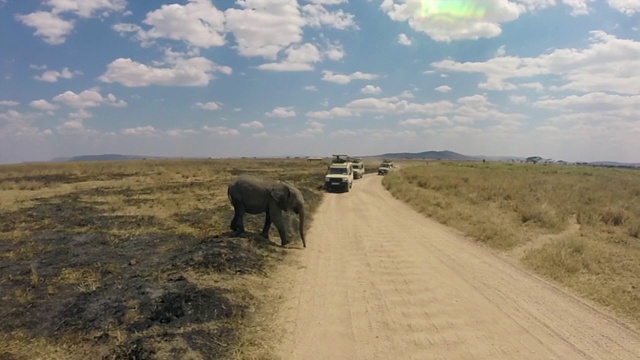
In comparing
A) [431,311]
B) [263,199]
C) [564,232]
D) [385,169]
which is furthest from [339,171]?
[385,169]

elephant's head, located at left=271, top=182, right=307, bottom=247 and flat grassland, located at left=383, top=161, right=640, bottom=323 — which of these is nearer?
flat grassland, located at left=383, top=161, right=640, bottom=323

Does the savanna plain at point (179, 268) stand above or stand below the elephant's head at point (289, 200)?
below

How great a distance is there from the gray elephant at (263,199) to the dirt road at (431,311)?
5.06ft

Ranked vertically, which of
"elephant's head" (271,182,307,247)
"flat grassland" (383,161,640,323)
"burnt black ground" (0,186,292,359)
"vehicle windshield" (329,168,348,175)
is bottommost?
"burnt black ground" (0,186,292,359)

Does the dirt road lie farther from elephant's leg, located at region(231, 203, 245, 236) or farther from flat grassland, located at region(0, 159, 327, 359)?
elephant's leg, located at region(231, 203, 245, 236)

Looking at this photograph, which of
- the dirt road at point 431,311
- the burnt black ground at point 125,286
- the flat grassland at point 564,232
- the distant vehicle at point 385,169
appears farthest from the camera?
the distant vehicle at point 385,169

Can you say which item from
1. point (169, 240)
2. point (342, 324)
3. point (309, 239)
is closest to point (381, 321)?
point (342, 324)

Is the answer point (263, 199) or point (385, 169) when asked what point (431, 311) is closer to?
point (263, 199)

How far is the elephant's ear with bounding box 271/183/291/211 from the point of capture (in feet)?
45.4

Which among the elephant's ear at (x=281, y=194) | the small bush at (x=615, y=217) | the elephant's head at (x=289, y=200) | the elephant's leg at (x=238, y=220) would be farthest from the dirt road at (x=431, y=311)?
the small bush at (x=615, y=217)

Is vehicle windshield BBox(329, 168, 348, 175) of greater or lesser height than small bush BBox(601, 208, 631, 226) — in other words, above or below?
above

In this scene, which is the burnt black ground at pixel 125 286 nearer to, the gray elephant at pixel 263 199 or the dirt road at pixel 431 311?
the gray elephant at pixel 263 199

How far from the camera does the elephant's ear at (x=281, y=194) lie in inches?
545

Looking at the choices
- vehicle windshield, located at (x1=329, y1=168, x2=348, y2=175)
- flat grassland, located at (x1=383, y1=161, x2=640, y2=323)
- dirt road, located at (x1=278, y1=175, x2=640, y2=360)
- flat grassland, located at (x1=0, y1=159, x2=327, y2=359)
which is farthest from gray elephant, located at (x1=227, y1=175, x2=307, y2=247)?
vehicle windshield, located at (x1=329, y1=168, x2=348, y2=175)
